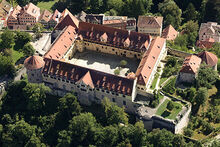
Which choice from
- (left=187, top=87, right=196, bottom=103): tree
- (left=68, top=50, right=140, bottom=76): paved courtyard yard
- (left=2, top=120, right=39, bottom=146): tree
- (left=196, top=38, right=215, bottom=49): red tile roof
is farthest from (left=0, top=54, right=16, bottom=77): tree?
(left=196, top=38, right=215, bottom=49): red tile roof

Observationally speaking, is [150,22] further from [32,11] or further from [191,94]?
[32,11]

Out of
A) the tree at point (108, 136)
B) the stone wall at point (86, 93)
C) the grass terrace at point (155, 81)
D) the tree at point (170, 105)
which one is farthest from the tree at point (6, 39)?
the tree at point (170, 105)

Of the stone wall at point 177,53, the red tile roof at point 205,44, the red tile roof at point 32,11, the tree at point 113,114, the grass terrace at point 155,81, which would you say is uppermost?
the red tile roof at point 32,11

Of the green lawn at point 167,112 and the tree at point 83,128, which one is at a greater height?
the green lawn at point 167,112

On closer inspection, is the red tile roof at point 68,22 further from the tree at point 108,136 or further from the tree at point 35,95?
the tree at point 108,136

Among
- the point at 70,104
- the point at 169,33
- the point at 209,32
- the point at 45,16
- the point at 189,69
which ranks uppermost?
the point at 45,16

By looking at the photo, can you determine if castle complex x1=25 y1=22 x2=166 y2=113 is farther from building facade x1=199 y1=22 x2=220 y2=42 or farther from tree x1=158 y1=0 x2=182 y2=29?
building facade x1=199 y1=22 x2=220 y2=42

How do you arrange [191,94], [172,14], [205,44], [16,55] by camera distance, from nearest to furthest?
1. [191,94]
2. [16,55]
3. [205,44]
4. [172,14]

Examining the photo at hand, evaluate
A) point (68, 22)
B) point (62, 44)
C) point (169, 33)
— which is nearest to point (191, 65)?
point (169, 33)
